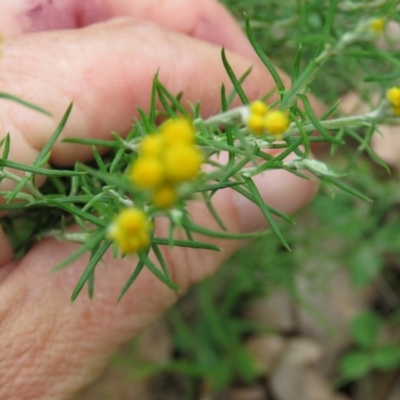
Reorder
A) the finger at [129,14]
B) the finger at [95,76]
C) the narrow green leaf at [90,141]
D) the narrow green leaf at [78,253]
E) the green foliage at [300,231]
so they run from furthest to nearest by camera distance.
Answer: the finger at [129,14]
the green foliage at [300,231]
the finger at [95,76]
the narrow green leaf at [90,141]
the narrow green leaf at [78,253]

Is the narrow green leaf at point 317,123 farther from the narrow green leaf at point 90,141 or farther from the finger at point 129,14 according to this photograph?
the finger at point 129,14

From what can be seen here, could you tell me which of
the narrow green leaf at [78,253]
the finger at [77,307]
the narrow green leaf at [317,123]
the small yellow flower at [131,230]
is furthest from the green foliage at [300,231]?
the small yellow flower at [131,230]

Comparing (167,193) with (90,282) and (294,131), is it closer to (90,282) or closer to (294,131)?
(294,131)

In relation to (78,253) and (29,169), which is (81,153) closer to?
(29,169)

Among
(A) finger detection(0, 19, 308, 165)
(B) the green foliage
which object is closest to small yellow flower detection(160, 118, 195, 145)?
(B) the green foliage

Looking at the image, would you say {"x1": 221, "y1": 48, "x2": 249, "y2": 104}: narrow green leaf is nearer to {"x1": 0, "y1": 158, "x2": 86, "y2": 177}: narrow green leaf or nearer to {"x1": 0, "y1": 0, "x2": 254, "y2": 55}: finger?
{"x1": 0, "y1": 158, "x2": 86, "y2": 177}: narrow green leaf

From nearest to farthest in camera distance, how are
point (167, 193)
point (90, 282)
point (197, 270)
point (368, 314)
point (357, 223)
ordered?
point (167, 193), point (90, 282), point (197, 270), point (357, 223), point (368, 314)

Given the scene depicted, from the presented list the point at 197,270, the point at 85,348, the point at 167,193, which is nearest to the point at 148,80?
the point at 197,270
